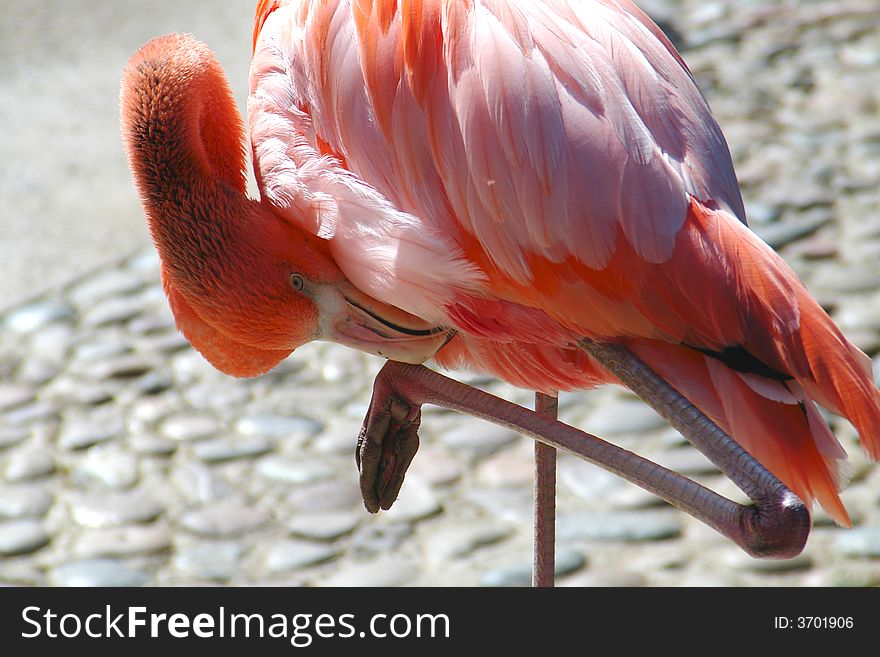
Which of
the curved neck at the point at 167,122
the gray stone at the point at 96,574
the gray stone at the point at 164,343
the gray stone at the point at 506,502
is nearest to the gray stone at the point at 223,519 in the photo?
the gray stone at the point at 96,574

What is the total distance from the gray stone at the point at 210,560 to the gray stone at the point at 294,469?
0.31 metres

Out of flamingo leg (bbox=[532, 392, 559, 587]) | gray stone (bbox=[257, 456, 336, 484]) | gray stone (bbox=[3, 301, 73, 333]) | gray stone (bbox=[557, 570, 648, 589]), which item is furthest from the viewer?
gray stone (bbox=[3, 301, 73, 333])

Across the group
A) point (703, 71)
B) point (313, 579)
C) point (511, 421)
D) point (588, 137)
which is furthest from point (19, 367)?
point (703, 71)

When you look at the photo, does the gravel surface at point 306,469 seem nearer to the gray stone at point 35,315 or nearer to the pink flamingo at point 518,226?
the gray stone at point 35,315

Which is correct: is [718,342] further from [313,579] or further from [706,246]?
[313,579]

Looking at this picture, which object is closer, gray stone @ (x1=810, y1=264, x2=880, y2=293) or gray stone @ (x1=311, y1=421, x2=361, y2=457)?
gray stone @ (x1=311, y1=421, x2=361, y2=457)

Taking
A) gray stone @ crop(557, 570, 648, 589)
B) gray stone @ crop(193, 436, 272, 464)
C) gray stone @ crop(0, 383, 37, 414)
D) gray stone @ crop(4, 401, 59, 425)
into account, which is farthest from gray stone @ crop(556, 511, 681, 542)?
gray stone @ crop(0, 383, 37, 414)

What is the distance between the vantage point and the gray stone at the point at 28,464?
11.3ft

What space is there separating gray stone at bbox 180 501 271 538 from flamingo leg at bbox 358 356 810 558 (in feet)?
3.67

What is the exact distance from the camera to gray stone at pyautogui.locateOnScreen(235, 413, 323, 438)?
143 inches

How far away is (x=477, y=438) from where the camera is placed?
142 inches

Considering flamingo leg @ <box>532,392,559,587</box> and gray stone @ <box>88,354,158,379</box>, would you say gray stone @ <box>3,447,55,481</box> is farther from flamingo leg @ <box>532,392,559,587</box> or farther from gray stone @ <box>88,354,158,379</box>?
flamingo leg @ <box>532,392,559,587</box>

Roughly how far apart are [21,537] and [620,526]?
1.62m

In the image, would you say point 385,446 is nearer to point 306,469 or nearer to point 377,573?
point 377,573
